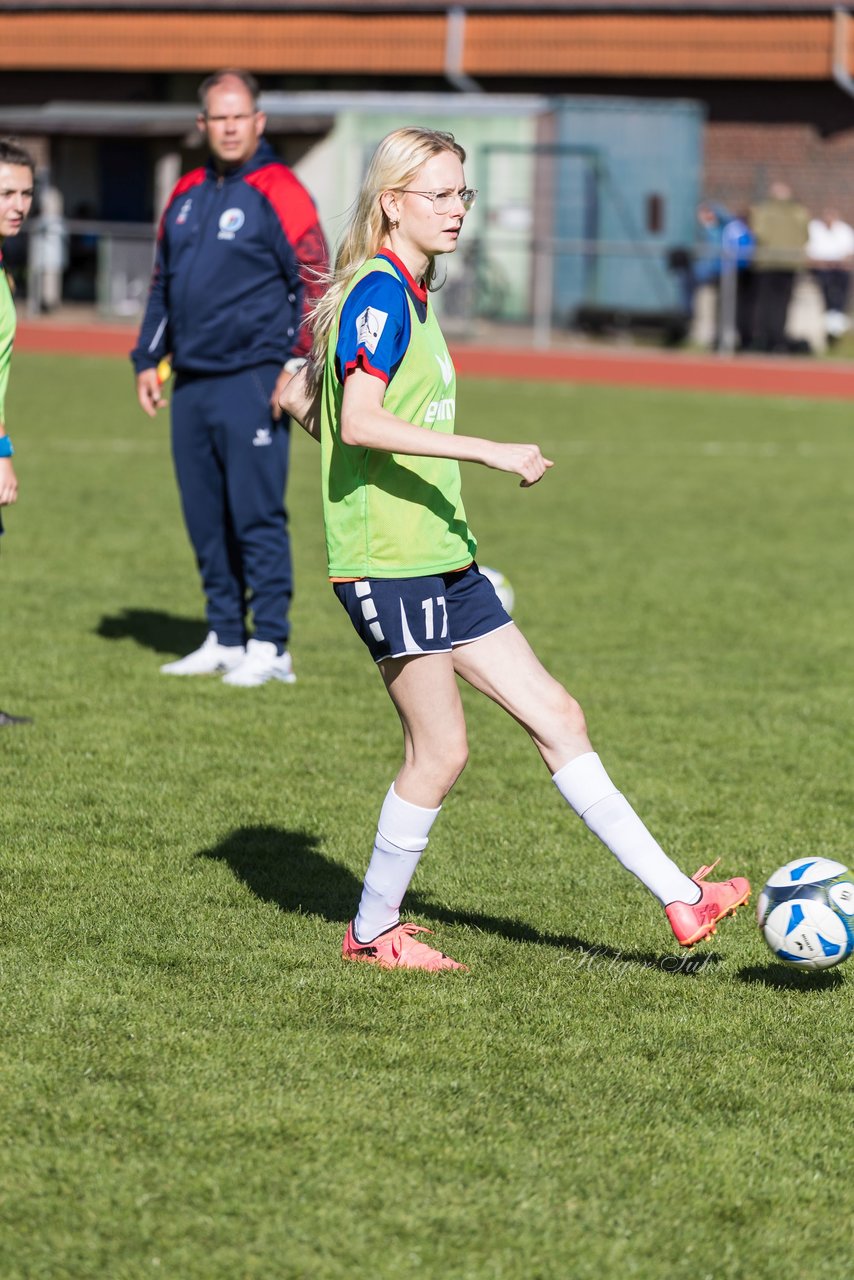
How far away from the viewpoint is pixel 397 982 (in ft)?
14.5

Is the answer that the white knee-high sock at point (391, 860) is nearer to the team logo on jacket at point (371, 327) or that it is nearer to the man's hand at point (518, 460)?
the man's hand at point (518, 460)

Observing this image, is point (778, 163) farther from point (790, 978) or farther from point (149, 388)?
point (790, 978)

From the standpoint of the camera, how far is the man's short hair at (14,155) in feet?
19.6

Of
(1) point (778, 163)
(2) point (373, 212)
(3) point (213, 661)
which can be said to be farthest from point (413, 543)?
(1) point (778, 163)

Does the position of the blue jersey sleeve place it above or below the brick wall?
above

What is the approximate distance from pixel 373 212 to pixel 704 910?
6.08 ft

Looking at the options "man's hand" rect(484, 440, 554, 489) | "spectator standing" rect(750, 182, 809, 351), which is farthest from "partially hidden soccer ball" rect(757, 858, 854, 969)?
"spectator standing" rect(750, 182, 809, 351)

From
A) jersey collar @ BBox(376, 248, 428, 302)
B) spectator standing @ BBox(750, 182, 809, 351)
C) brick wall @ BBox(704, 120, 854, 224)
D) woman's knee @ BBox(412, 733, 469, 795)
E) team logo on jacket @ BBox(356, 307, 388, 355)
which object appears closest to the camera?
team logo on jacket @ BBox(356, 307, 388, 355)

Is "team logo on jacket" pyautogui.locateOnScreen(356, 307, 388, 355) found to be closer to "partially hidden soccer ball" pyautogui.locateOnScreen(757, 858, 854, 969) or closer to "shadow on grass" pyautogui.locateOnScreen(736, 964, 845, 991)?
"partially hidden soccer ball" pyautogui.locateOnScreen(757, 858, 854, 969)

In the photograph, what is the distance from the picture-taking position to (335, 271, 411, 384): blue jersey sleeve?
406 centimetres

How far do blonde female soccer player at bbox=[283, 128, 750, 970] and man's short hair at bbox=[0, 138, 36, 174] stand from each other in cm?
207

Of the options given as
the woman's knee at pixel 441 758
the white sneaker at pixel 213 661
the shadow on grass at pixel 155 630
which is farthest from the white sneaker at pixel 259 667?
the woman's knee at pixel 441 758

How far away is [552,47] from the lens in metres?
32.0

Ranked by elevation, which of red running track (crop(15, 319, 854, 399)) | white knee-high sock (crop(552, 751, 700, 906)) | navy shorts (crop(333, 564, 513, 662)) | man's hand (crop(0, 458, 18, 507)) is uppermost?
navy shorts (crop(333, 564, 513, 662))
